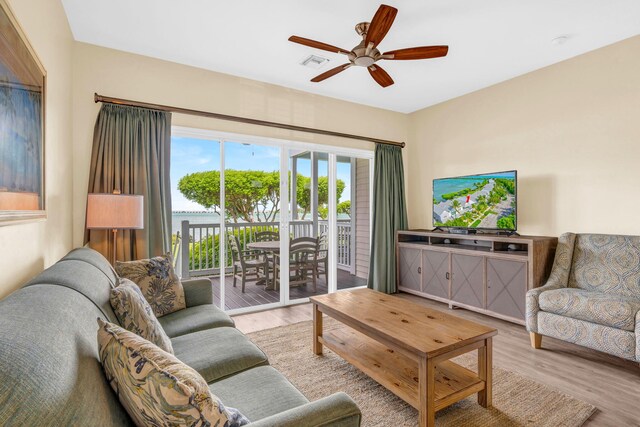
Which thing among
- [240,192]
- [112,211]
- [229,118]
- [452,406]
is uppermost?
[229,118]

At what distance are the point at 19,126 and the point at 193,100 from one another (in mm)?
2293

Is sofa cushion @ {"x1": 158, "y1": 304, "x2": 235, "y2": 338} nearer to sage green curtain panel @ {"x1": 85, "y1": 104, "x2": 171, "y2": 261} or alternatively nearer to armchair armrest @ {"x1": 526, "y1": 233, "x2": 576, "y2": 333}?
sage green curtain panel @ {"x1": 85, "y1": 104, "x2": 171, "y2": 261}

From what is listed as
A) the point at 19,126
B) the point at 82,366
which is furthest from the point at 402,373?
Result: the point at 19,126

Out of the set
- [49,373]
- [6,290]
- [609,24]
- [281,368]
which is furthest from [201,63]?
[609,24]

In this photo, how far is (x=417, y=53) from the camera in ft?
8.03

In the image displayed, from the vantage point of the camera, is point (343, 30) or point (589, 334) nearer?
point (589, 334)

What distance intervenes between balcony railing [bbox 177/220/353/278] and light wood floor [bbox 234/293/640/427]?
113 centimetres

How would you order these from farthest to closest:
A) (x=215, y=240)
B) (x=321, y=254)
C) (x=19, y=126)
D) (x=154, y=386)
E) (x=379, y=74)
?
(x=215, y=240) → (x=321, y=254) → (x=379, y=74) → (x=19, y=126) → (x=154, y=386)

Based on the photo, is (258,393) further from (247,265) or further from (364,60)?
(247,265)

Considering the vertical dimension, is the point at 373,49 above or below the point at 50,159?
above

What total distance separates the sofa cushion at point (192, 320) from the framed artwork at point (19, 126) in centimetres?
97

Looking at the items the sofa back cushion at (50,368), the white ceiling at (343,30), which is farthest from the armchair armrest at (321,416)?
the white ceiling at (343,30)

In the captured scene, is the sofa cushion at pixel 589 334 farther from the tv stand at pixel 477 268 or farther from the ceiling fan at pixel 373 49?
the ceiling fan at pixel 373 49

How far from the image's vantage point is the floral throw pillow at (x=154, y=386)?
Result: 2.61ft
